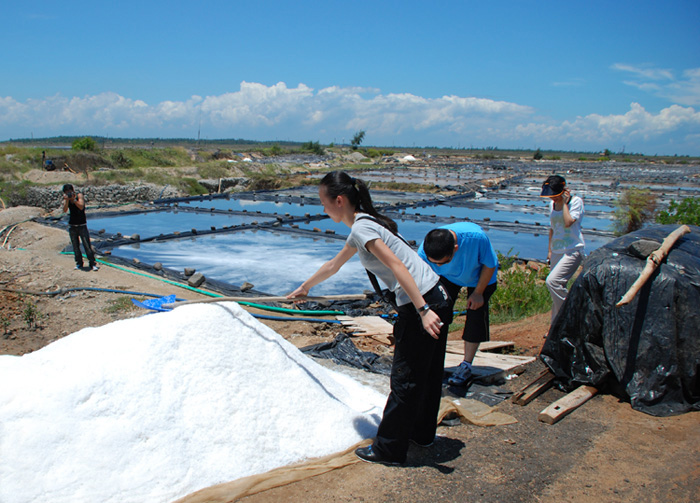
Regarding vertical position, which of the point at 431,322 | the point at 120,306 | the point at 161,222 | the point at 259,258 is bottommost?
the point at 120,306

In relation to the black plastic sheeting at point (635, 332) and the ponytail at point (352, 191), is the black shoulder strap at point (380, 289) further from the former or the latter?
the black plastic sheeting at point (635, 332)

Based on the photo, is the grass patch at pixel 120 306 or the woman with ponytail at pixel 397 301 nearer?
the woman with ponytail at pixel 397 301

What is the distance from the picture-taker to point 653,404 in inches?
101

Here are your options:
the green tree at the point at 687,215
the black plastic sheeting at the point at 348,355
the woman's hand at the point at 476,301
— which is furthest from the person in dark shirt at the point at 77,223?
the green tree at the point at 687,215

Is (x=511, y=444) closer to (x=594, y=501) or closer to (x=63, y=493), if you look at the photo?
(x=594, y=501)

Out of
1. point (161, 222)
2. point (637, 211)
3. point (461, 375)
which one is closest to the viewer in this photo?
point (461, 375)

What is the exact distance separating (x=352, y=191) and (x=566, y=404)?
67.1 inches

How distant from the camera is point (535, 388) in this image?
2.84 meters

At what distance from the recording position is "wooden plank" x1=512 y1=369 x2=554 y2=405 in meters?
2.75

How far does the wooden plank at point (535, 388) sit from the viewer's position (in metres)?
2.75

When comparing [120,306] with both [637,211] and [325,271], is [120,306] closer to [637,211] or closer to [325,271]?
[325,271]

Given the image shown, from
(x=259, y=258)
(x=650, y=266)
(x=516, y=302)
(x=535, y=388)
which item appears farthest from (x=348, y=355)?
(x=259, y=258)

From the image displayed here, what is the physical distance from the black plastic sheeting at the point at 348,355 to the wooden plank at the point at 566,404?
38.9 inches

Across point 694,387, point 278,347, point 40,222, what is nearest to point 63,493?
point 278,347
